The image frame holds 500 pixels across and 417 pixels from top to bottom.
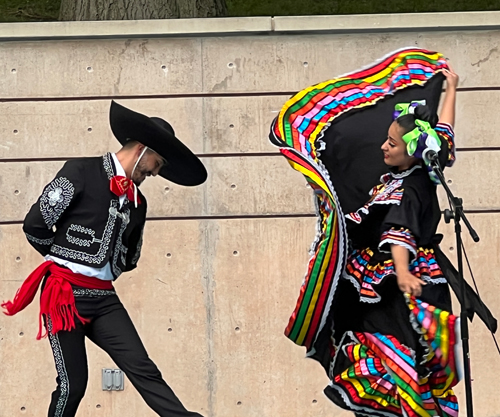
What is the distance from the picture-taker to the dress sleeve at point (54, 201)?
590 cm

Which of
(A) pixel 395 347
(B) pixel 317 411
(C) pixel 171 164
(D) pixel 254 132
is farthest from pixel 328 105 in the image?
(B) pixel 317 411

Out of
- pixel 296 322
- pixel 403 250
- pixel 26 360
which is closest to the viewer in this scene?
pixel 403 250

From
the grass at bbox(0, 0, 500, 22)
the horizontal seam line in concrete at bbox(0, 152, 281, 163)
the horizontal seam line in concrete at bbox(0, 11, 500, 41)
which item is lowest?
the horizontal seam line in concrete at bbox(0, 152, 281, 163)

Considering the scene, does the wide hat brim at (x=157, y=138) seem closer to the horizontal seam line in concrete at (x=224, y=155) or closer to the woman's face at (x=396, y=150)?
the woman's face at (x=396, y=150)

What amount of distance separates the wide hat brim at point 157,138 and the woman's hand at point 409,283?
53.6 inches

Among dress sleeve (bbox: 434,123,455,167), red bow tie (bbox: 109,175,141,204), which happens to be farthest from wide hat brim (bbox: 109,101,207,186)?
dress sleeve (bbox: 434,123,455,167)

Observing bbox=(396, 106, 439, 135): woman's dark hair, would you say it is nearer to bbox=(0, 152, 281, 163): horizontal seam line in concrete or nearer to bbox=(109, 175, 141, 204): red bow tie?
bbox=(109, 175, 141, 204): red bow tie

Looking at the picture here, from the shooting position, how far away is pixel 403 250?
5484 mm

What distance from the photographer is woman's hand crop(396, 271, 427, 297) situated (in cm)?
543

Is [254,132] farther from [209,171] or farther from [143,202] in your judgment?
[143,202]

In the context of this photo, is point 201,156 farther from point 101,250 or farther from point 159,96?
point 101,250

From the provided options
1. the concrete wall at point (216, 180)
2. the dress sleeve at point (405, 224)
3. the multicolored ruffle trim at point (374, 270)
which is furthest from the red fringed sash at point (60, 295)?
the concrete wall at point (216, 180)

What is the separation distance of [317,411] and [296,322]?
8.30ft

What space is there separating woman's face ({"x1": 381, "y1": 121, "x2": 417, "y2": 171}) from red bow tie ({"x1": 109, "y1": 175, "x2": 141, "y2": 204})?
1.28 m
